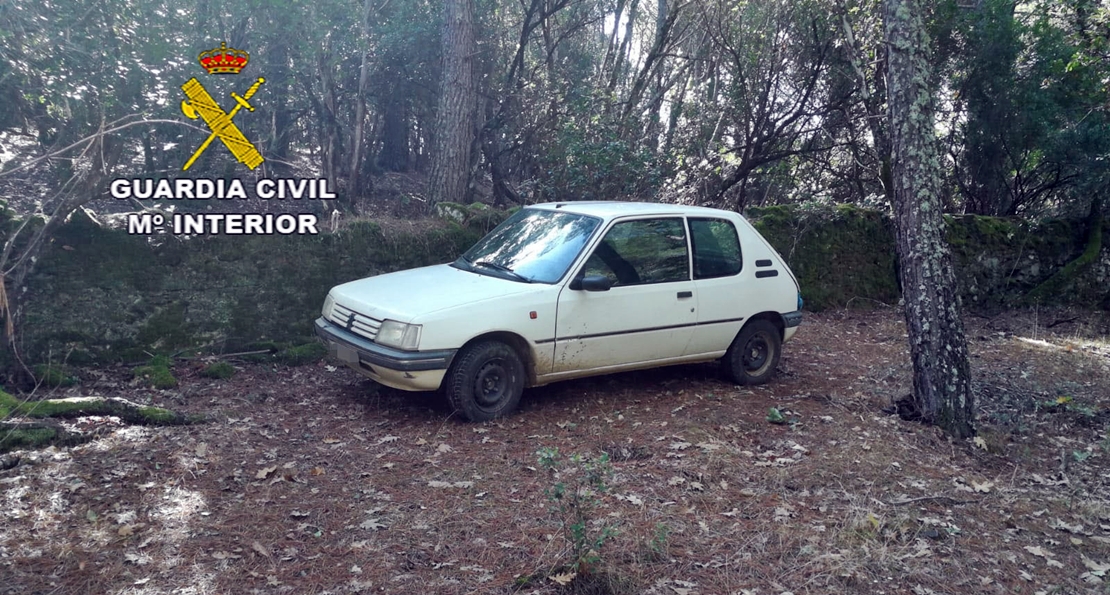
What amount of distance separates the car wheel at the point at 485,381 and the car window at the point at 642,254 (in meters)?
1.01

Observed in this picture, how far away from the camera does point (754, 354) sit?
808 cm

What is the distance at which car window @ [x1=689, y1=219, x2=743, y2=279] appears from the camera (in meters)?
7.57

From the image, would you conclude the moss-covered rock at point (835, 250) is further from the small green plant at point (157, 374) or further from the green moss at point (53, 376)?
the green moss at point (53, 376)

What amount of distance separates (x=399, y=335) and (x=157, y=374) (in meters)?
2.62

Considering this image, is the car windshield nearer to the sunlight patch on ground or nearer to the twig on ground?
the twig on ground

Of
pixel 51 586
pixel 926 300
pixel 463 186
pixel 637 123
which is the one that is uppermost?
pixel 637 123

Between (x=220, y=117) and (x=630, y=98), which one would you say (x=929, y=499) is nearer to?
(x=630, y=98)

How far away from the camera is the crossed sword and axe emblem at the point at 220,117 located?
36.7 ft

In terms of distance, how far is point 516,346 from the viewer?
6.70 metres

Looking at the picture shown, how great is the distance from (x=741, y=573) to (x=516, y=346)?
2797 millimetres

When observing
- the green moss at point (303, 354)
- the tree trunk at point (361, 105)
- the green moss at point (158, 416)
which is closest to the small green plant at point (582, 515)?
the green moss at point (158, 416)

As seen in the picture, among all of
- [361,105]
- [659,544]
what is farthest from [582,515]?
[361,105]

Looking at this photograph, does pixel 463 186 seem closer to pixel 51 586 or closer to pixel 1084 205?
pixel 51 586

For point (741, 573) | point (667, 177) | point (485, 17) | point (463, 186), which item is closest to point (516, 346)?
point (741, 573)
